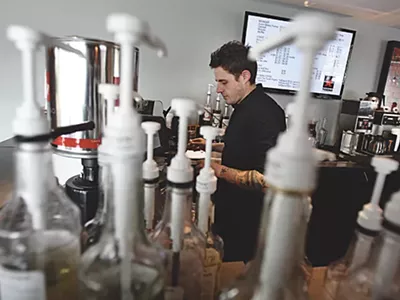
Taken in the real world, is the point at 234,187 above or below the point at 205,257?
below

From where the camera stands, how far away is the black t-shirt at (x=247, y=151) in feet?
3.87

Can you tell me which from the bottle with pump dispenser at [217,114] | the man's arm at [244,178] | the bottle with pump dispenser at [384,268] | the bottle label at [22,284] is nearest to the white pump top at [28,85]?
the bottle label at [22,284]

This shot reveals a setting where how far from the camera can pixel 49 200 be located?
0.34 meters

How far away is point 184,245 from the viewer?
415 millimetres

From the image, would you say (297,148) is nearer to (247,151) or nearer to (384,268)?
(384,268)

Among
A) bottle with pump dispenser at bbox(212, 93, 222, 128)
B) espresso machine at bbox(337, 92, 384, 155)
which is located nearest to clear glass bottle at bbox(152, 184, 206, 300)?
bottle with pump dispenser at bbox(212, 93, 222, 128)

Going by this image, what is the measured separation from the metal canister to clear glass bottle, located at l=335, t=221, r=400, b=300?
0.42 metres

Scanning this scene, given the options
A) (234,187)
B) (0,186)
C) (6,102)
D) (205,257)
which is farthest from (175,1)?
(205,257)

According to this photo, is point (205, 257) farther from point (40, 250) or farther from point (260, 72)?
point (260, 72)

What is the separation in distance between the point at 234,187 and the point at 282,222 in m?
0.92

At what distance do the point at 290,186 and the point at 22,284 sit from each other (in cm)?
26

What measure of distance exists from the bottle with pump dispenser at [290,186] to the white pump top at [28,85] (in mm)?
205

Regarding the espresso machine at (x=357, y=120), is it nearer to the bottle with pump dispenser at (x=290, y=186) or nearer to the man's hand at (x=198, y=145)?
the man's hand at (x=198, y=145)

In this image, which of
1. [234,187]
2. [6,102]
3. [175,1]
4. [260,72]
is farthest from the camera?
[260,72]
